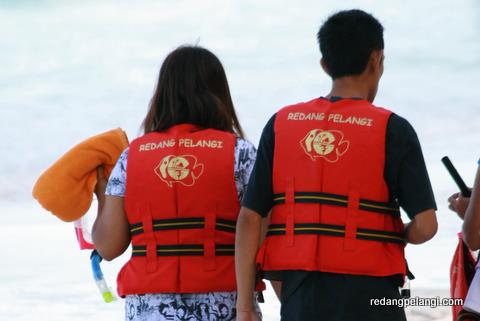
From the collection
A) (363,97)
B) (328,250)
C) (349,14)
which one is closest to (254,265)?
(328,250)

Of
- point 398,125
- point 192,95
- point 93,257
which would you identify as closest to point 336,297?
point 398,125

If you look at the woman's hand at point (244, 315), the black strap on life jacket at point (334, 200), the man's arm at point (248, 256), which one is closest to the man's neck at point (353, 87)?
the black strap on life jacket at point (334, 200)

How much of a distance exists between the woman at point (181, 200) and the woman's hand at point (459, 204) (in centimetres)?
74

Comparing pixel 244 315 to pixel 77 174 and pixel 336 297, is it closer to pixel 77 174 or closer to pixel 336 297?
pixel 336 297

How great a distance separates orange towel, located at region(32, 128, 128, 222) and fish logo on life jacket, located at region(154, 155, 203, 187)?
1.30ft

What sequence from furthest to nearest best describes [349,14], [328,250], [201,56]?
[201,56]
[349,14]
[328,250]

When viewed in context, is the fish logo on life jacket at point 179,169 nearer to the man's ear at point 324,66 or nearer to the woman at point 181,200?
the woman at point 181,200

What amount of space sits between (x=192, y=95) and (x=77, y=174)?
1.90ft

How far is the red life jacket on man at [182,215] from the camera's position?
315 centimetres

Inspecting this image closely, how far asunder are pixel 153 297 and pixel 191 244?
23 cm

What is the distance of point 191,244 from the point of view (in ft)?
10.4

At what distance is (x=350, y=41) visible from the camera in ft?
9.49

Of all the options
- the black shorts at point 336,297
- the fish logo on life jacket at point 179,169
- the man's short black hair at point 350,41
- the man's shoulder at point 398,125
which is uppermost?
the man's short black hair at point 350,41

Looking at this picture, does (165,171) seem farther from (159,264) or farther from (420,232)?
(420,232)
